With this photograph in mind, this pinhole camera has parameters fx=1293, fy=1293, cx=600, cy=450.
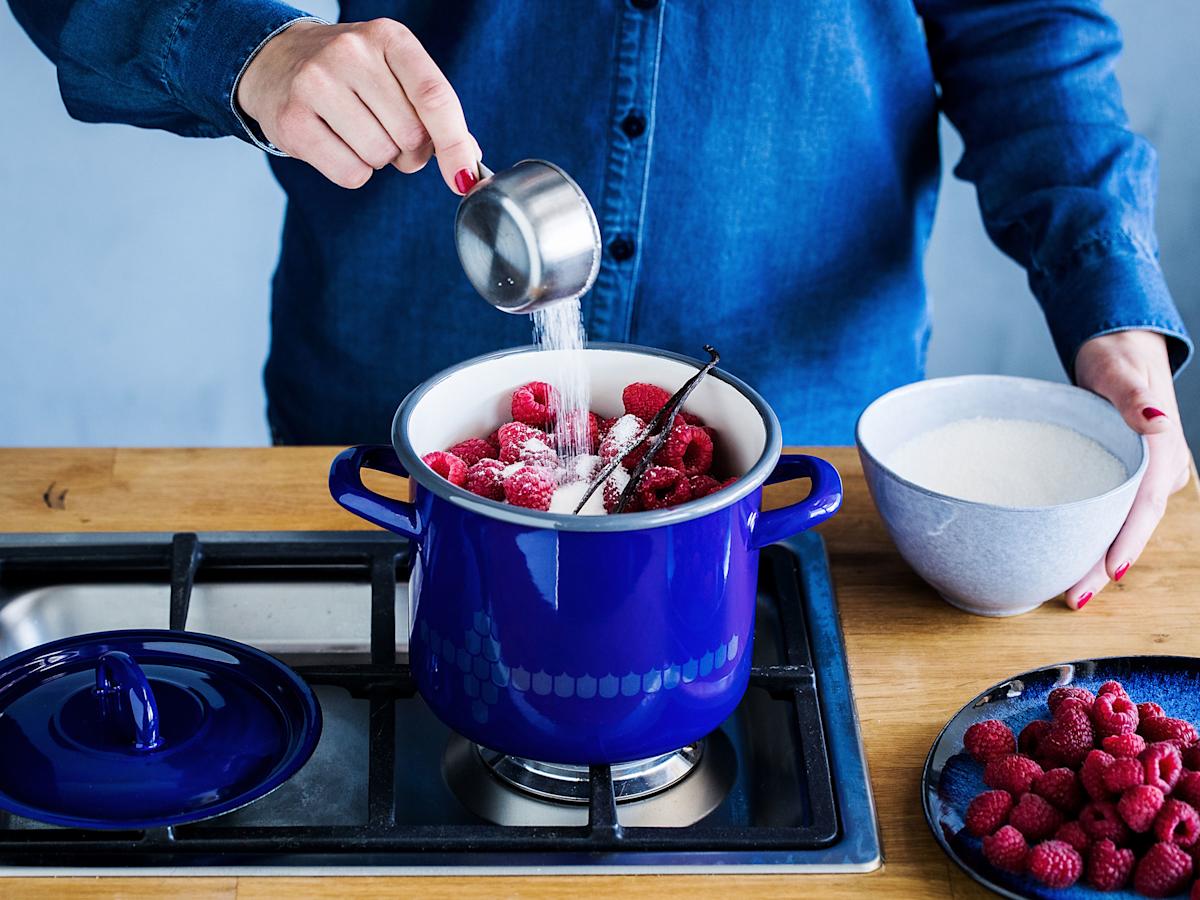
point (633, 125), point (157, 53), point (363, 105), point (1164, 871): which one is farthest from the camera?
point (633, 125)

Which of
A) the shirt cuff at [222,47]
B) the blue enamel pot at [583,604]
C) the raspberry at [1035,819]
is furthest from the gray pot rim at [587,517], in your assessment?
the shirt cuff at [222,47]

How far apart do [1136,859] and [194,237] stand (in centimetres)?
191

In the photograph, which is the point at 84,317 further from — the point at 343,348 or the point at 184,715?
the point at 184,715

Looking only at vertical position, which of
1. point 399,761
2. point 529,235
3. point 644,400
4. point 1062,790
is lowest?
point 399,761

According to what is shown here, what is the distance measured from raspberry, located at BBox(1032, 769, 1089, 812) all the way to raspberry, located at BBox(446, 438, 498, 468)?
1.18ft

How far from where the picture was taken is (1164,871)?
624 mm

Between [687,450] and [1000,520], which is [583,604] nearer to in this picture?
[687,450]

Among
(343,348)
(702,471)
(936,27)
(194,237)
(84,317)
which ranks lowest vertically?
(84,317)

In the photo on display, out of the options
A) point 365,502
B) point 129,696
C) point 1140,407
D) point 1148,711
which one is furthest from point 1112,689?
point 129,696

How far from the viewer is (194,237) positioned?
2.20 metres

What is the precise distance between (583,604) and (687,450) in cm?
15

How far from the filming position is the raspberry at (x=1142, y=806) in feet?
2.09

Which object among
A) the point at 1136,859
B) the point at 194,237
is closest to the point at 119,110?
the point at 1136,859

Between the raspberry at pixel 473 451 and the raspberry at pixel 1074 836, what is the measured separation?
38cm
